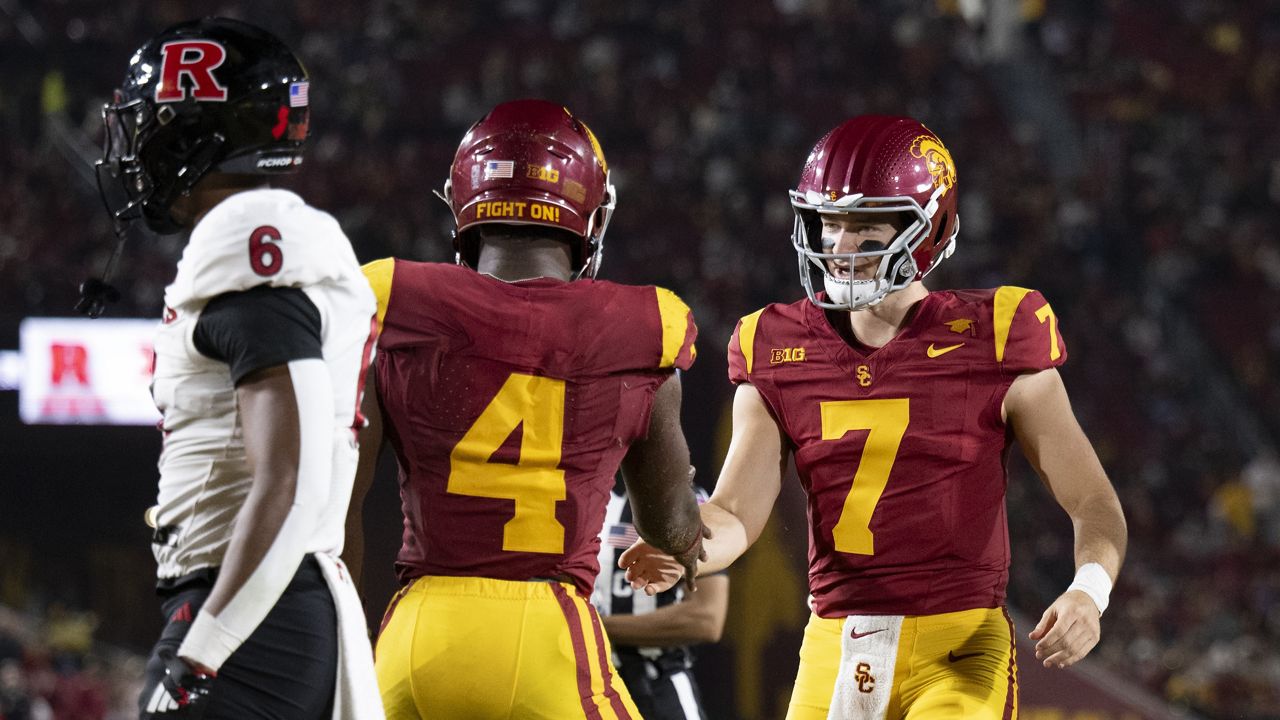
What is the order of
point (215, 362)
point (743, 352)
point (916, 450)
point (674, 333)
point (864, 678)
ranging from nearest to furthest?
point (215, 362) < point (674, 333) < point (864, 678) < point (916, 450) < point (743, 352)

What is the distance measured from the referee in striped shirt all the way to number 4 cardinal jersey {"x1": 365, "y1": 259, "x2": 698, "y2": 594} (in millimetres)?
1729

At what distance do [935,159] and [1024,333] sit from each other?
0.49 m

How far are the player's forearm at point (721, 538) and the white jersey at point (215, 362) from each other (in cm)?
117

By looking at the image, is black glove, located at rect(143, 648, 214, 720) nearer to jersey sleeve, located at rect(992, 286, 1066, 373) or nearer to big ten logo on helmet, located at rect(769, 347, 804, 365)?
big ten logo on helmet, located at rect(769, 347, 804, 365)

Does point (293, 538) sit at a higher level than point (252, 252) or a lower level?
lower

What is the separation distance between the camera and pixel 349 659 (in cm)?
262

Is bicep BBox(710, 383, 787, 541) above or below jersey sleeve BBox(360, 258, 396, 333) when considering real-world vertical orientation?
below

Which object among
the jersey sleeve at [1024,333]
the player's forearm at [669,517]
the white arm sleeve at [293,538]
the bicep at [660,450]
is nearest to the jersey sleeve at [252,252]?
the white arm sleeve at [293,538]

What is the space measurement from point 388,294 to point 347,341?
47 cm

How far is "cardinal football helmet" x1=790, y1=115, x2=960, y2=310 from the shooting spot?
3.62m

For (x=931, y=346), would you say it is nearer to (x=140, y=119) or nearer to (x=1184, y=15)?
(x=140, y=119)

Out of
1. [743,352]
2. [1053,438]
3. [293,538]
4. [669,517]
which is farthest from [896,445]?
[293,538]

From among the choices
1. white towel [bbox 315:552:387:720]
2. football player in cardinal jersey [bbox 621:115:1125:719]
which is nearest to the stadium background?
football player in cardinal jersey [bbox 621:115:1125:719]

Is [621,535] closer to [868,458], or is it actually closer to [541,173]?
[868,458]
